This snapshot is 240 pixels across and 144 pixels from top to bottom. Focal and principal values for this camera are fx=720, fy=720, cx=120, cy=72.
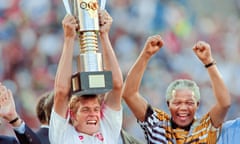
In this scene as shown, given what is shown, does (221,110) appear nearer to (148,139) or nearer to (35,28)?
(148,139)

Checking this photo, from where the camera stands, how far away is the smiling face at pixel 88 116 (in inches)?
112

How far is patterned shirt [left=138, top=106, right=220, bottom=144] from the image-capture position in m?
2.99

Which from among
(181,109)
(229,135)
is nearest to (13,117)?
(181,109)

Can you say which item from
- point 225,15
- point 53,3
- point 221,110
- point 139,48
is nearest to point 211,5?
point 225,15

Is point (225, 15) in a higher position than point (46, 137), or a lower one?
higher

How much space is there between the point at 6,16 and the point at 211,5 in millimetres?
1766

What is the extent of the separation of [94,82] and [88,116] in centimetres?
22

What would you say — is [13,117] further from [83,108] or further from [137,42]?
[137,42]

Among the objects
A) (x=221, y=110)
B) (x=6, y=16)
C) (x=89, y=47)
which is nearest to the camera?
(x=89, y=47)

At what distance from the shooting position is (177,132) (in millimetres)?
3018

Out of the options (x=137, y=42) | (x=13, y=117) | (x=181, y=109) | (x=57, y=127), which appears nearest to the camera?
(x=13, y=117)

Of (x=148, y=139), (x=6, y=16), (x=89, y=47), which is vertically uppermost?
(x=6, y=16)

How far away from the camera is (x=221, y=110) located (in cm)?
301

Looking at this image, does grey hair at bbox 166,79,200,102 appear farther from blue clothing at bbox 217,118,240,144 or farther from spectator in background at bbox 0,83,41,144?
spectator in background at bbox 0,83,41,144
